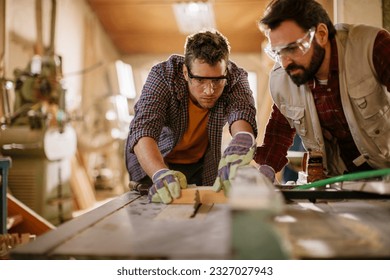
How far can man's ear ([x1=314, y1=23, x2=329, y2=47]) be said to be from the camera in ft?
4.77

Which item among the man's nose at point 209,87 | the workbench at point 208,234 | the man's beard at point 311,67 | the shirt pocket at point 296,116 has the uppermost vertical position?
the man's beard at point 311,67

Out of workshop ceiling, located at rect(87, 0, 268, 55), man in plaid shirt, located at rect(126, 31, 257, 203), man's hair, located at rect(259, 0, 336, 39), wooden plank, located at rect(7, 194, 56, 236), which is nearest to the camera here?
man in plaid shirt, located at rect(126, 31, 257, 203)

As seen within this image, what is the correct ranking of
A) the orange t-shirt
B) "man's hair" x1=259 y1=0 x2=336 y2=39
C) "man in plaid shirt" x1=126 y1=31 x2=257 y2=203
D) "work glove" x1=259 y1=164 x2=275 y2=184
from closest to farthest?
"man in plaid shirt" x1=126 y1=31 x2=257 y2=203 → "man's hair" x1=259 y1=0 x2=336 y2=39 → "work glove" x1=259 y1=164 x2=275 y2=184 → the orange t-shirt

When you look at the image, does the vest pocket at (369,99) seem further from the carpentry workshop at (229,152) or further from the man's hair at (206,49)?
the man's hair at (206,49)

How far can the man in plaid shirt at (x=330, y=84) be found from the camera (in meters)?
1.41

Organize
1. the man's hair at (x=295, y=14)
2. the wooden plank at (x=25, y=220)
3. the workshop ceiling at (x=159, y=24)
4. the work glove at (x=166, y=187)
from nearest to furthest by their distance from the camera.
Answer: the work glove at (x=166, y=187) < the man's hair at (x=295, y=14) < the wooden plank at (x=25, y=220) < the workshop ceiling at (x=159, y=24)

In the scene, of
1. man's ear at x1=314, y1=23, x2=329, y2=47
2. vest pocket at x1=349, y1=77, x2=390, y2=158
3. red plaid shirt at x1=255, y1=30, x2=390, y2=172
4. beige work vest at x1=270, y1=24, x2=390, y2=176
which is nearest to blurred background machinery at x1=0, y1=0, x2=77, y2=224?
red plaid shirt at x1=255, y1=30, x2=390, y2=172

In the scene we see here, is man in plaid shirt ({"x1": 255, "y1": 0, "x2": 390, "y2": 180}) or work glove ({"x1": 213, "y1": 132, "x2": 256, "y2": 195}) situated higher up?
man in plaid shirt ({"x1": 255, "y1": 0, "x2": 390, "y2": 180})

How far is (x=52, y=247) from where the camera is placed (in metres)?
0.76

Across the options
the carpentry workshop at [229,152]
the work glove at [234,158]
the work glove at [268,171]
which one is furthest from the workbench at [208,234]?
the work glove at [268,171]

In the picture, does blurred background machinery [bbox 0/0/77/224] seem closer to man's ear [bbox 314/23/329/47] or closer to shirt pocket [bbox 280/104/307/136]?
shirt pocket [bbox 280/104/307/136]

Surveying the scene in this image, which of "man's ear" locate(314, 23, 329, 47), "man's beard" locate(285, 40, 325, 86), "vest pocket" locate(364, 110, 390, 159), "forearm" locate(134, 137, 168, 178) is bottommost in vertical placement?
"forearm" locate(134, 137, 168, 178)

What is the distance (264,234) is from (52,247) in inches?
15.2
